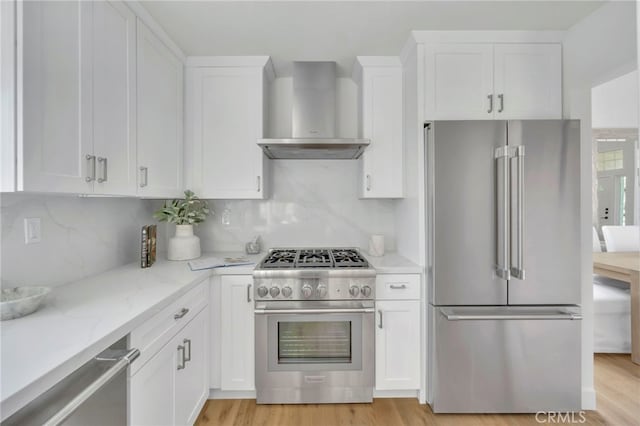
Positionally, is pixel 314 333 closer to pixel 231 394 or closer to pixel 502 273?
pixel 231 394

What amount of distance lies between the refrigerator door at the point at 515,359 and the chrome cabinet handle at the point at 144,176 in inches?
76.8

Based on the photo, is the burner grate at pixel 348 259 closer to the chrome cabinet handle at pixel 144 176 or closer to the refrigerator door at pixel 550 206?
the refrigerator door at pixel 550 206

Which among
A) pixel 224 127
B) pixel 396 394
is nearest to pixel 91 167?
pixel 224 127

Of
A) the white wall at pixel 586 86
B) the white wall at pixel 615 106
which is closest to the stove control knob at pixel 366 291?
the white wall at pixel 586 86

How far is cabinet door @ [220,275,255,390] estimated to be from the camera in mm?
2006

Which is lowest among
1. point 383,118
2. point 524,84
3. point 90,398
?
point 90,398

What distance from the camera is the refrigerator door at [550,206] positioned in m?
1.83

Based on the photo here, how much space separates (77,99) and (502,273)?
2316 millimetres

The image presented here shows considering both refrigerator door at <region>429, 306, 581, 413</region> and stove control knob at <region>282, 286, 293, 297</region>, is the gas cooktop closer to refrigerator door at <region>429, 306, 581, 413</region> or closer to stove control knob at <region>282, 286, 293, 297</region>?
stove control knob at <region>282, 286, 293, 297</region>

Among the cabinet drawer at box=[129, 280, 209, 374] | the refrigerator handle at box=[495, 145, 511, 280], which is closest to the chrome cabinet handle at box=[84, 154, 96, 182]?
the cabinet drawer at box=[129, 280, 209, 374]

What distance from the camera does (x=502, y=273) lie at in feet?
5.99

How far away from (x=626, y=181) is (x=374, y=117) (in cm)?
399

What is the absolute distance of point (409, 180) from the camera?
2238 millimetres

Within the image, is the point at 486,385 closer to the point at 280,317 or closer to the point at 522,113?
the point at 280,317
